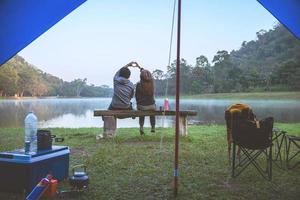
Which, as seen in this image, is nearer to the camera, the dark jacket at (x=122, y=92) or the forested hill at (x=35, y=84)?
the dark jacket at (x=122, y=92)

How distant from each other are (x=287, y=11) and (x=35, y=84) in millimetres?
53921

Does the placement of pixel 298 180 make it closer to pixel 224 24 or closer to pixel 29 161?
pixel 29 161

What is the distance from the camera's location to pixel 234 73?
154 ft

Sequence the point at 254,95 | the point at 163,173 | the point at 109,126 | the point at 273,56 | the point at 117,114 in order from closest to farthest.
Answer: the point at 163,173 → the point at 117,114 → the point at 109,126 → the point at 254,95 → the point at 273,56

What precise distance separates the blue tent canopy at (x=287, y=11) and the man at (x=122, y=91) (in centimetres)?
395

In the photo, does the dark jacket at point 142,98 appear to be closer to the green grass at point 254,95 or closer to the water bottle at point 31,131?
the water bottle at point 31,131

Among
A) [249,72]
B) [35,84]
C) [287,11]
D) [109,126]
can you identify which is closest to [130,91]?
[109,126]

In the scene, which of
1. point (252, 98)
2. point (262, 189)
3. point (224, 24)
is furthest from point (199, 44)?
point (262, 189)

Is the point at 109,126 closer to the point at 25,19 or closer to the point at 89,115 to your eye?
the point at 25,19

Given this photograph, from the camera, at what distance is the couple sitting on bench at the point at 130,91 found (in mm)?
8414

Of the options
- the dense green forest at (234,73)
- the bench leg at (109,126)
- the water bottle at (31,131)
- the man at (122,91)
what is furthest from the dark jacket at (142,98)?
the dense green forest at (234,73)

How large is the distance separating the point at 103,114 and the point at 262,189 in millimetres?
4409

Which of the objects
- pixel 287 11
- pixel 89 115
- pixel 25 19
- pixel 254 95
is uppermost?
pixel 287 11

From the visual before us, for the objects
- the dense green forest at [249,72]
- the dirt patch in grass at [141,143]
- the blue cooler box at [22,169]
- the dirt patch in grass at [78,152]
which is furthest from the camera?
the dense green forest at [249,72]
